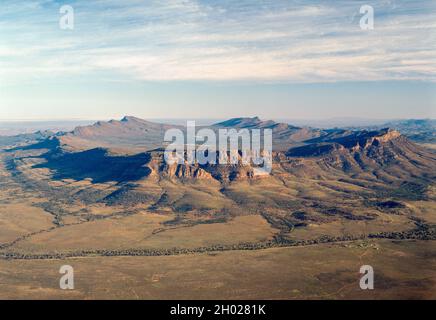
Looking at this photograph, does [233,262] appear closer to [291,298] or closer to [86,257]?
[291,298]

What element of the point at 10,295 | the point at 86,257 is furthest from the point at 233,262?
the point at 10,295

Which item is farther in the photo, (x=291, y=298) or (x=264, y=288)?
(x=264, y=288)
